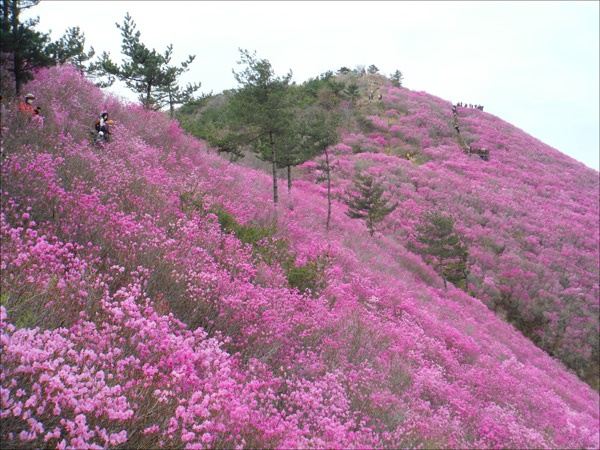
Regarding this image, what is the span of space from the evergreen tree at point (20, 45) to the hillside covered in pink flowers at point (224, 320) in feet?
2.28

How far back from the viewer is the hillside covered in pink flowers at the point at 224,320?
128 inches

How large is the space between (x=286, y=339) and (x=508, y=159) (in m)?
40.3

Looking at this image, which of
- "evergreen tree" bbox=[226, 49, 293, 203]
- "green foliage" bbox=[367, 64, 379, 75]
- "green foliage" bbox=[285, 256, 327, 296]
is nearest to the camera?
"green foliage" bbox=[285, 256, 327, 296]

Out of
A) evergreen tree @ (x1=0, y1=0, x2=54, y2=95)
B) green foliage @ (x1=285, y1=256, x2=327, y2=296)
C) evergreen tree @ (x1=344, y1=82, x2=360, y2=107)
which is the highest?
evergreen tree @ (x1=344, y1=82, x2=360, y2=107)

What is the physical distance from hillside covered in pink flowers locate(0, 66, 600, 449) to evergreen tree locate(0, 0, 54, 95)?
0.69 m

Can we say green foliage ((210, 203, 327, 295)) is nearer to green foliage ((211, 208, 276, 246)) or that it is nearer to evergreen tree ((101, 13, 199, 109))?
green foliage ((211, 208, 276, 246))

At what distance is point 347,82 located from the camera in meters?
52.2

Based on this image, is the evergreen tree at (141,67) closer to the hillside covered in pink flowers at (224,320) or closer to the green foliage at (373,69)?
the hillside covered in pink flowers at (224,320)

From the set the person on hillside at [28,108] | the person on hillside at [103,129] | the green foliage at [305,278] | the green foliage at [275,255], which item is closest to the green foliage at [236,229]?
the green foliage at [275,255]

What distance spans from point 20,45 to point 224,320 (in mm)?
8464

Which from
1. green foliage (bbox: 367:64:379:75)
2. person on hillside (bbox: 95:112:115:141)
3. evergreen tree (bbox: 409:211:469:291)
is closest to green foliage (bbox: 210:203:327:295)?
person on hillside (bbox: 95:112:115:141)

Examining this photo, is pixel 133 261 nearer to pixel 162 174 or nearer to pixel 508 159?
pixel 162 174

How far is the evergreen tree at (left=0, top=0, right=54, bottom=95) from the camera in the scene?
8719 mm

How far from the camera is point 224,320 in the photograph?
5.97m
